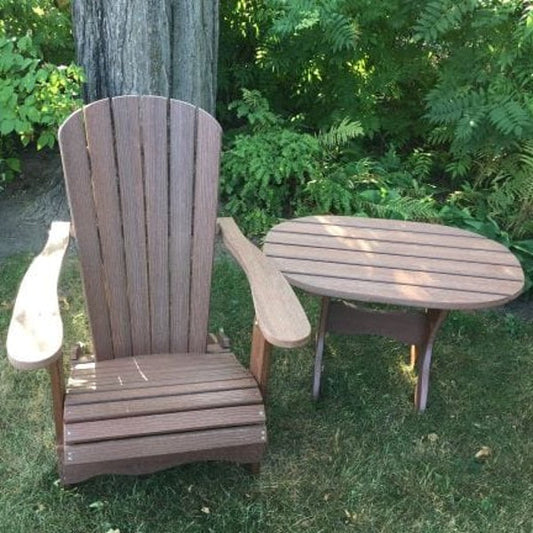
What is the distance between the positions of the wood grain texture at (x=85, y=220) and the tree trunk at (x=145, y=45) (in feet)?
3.66

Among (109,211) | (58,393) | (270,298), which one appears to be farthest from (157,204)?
(58,393)

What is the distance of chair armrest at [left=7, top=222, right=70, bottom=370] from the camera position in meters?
1.59

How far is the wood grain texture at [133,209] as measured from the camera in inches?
84.9

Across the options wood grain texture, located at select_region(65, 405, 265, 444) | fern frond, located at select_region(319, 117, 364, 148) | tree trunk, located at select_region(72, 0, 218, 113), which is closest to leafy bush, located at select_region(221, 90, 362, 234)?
fern frond, located at select_region(319, 117, 364, 148)

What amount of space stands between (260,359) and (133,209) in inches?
26.5

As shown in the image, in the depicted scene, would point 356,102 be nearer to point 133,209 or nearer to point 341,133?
point 341,133

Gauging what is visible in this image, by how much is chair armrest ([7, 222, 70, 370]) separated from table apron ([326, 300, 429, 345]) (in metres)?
1.13

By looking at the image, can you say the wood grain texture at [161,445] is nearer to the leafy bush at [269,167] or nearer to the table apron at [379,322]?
the table apron at [379,322]

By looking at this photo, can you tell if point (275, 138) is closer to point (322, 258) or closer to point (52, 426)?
point (322, 258)

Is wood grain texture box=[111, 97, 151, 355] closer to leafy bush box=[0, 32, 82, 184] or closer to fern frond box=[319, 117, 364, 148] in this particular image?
leafy bush box=[0, 32, 82, 184]

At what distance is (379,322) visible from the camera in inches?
104

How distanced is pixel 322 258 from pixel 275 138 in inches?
59.6

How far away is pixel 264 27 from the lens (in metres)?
4.13

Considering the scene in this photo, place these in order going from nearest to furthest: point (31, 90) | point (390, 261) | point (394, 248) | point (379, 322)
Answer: point (390, 261) → point (394, 248) → point (379, 322) → point (31, 90)
